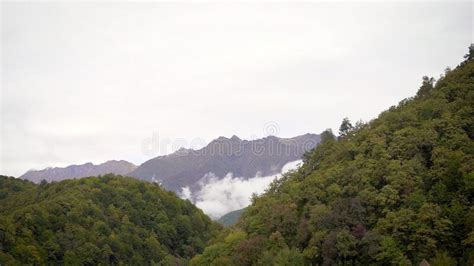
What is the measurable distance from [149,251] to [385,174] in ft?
223

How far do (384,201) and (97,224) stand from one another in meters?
73.2

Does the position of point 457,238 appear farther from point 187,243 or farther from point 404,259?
point 187,243

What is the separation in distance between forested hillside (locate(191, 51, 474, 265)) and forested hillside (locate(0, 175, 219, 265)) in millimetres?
37909

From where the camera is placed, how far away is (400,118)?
7669cm

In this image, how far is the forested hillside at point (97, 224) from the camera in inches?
3895

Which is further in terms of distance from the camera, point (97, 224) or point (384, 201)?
point (97, 224)

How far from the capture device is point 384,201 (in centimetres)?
6381

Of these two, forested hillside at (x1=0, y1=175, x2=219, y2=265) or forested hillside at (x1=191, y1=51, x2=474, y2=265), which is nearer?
forested hillside at (x1=191, y1=51, x2=474, y2=265)

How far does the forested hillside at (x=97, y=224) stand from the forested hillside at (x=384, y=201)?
37.9 m

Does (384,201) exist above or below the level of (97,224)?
above

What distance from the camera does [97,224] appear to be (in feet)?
375

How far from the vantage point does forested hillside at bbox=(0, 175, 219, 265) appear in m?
98.9

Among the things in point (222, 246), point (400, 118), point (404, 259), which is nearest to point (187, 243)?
point (222, 246)

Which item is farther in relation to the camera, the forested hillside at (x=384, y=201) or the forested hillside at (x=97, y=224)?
the forested hillside at (x=97, y=224)
